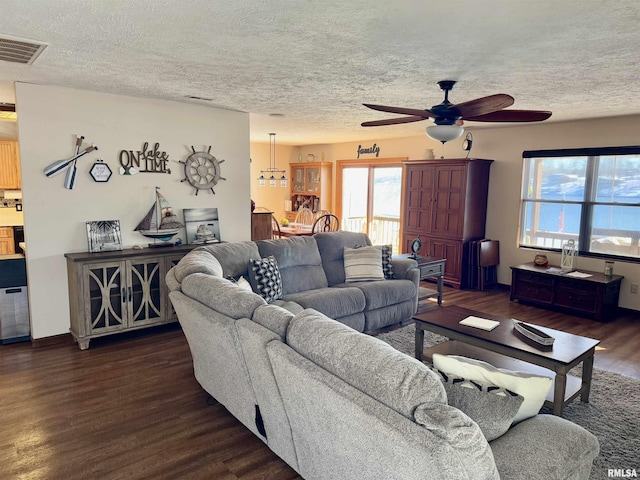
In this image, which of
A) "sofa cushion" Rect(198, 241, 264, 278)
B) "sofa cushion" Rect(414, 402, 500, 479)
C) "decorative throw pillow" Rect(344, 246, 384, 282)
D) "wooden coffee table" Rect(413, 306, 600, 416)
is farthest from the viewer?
"decorative throw pillow" Rect(344, 246, 384, 282)

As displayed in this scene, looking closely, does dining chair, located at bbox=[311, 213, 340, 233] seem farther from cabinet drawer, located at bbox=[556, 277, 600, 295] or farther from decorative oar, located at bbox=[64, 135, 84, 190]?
decorative oar, located at bbox=[64, 135, 84, 190]

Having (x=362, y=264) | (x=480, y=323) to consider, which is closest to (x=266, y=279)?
(x=362, y=264)

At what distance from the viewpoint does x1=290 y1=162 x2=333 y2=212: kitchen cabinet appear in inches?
360

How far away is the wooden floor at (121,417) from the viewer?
2.31m

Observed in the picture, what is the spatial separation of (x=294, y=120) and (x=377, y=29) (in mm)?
3573

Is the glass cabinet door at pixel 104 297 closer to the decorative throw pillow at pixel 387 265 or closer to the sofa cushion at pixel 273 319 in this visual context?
the sofa cushion at pixel 273 319

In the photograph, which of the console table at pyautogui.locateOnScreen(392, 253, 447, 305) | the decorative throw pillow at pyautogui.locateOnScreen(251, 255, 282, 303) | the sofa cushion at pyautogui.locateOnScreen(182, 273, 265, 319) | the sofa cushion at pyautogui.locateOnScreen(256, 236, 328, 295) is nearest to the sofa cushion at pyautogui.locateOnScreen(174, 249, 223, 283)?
the sofa cushion at pyautogui.locateOnScreen(182, 273, 265, 319)

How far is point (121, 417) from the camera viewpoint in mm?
2789

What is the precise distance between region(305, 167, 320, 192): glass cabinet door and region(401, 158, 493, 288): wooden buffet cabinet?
9.08 feet

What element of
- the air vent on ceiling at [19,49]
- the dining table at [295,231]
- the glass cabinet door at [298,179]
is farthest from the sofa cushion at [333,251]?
the glass cabinet door at [298,179]

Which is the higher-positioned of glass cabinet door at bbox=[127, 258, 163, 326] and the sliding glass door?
the sliding glass door

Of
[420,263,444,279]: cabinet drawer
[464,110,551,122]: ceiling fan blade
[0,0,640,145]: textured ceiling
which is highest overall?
[0,0,640,145]: textured ceiling

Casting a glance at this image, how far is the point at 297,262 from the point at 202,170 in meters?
1.52

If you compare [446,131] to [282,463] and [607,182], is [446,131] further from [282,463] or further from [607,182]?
[607,182]
